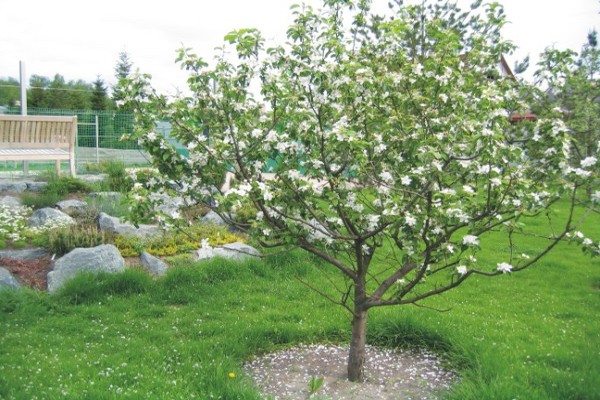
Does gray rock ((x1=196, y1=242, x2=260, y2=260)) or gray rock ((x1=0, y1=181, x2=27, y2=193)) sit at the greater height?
gray rock ((x1=0, y1=181, x2=27, y2=193))

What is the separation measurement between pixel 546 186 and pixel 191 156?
90.6 inches

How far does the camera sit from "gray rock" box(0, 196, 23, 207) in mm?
8805

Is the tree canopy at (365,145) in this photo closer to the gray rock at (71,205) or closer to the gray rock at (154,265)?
the gray rock at (154,265)

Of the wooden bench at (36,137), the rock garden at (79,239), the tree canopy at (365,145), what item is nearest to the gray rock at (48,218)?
the rock garden at (79,239)

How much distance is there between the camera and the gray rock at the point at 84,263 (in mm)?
6254

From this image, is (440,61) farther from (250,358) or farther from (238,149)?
(250,358)

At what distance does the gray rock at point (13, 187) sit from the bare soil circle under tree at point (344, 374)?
7.07 meters

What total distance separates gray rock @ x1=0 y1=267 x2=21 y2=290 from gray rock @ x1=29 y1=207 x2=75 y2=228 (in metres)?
1.74

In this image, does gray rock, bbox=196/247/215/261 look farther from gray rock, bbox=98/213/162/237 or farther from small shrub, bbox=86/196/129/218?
small shrub, bbox=86/196/129/218

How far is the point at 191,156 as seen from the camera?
12.9 ft

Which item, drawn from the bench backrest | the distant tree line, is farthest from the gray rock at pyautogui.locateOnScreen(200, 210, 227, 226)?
the distant tree line

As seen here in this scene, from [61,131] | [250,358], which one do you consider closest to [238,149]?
[250,358]

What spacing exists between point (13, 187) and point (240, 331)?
22.6 ft

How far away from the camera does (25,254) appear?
7.07 metres
